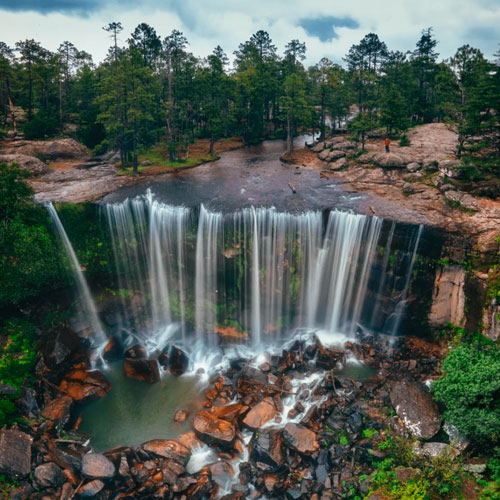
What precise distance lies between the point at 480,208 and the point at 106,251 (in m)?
24.0

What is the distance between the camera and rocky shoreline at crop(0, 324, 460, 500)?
1389 cm

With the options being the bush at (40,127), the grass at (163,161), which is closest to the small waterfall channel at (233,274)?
the grass at (163,161)

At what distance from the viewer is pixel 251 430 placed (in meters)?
16.7

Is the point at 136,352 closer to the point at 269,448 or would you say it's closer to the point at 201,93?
the point at 269,448

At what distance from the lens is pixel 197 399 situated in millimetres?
18922

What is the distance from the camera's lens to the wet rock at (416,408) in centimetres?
1491

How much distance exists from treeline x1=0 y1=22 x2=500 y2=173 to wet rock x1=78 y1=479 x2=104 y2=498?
25180 mm

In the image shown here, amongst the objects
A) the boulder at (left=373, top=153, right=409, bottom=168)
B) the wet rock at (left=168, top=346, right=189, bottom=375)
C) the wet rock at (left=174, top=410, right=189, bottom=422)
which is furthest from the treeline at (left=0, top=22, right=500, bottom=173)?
the wet rock at (left=174, top=410, right=189, bottom=422)

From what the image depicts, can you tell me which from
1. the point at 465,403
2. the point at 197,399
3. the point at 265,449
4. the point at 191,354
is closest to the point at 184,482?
the point at 265,449

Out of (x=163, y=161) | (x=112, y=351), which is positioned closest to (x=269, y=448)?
(x=112, y=351)

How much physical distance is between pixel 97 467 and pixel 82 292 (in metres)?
11.7

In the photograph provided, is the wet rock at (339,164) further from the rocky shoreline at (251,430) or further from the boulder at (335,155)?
the rocky shoreline at (251,430)

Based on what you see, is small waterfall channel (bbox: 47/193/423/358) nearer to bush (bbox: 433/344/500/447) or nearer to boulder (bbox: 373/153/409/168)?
bush (bbox: 433/344/500/447)

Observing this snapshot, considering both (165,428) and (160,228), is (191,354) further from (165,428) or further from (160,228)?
(160,228)
